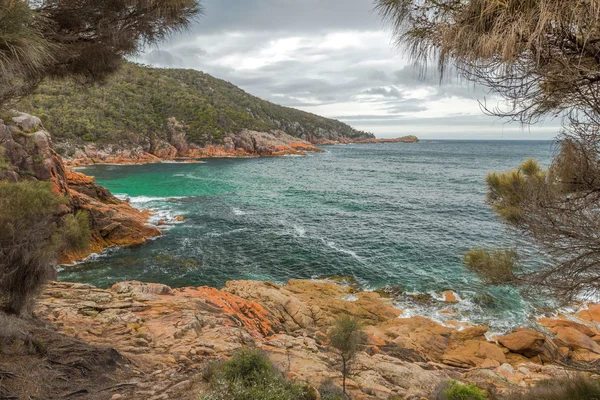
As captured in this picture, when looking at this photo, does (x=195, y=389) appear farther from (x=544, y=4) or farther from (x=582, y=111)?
(x=582, y=111)

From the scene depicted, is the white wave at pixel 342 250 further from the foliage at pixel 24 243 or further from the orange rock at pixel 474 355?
the foliage at pixel 24 243

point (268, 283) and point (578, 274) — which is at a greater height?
point (578, 274)

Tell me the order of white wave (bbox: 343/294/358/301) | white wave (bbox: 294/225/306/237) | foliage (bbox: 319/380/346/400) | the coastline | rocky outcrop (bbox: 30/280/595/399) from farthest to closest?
the coastline
white wave (bbox: 294/225/306/237)
white wave (bbox: 343/294/358/301)
rocky outcrop (bbox: 30/280/595/399)
foliage (bbox: 319/380/346/400)

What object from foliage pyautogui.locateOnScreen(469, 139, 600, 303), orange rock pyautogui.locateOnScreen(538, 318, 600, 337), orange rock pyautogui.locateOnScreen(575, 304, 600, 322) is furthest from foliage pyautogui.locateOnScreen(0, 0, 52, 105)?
orange rock pyautogui.locateOnScreen(575, 304, 600, 322)

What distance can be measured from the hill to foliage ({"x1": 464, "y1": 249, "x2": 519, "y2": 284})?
168ft

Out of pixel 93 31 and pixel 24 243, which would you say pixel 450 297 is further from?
pixel 93 31

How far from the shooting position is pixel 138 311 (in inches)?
398

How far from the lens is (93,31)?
17.6 feet

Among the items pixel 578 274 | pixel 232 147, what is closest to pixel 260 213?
pixel 578 274

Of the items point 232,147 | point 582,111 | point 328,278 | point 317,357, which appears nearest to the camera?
point 582,111

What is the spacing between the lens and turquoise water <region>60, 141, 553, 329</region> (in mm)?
16828

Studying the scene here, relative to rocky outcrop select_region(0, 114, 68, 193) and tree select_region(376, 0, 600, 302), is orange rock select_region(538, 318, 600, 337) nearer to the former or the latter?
tree select_region(376, 0, 600, 302)

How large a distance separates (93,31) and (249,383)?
21.9 ft

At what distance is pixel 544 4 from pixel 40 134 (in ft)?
80.1
